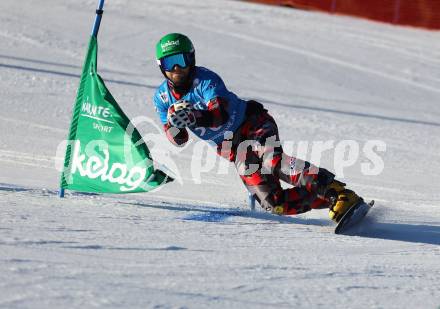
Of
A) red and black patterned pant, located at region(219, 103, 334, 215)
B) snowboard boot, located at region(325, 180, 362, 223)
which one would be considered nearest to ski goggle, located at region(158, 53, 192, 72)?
red and black patterned pant, located at region(219, 103, 334, 215)

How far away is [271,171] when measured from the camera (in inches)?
266

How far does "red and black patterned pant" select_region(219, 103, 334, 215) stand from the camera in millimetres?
6648

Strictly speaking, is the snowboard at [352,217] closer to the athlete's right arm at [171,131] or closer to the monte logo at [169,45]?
the athlete's right arm at [171,131]

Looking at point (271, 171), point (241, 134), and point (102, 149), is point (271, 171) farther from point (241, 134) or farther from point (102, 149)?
point (102, 149)

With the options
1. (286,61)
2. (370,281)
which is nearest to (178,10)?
(286,61)

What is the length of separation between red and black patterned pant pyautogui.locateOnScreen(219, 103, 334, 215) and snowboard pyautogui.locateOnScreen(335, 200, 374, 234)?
30cm

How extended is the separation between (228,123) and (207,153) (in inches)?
129

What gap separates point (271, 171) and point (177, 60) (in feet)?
3.86

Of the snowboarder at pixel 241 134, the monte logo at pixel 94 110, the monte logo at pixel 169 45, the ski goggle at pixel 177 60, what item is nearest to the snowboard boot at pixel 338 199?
the snowboarder at pixel 241 134

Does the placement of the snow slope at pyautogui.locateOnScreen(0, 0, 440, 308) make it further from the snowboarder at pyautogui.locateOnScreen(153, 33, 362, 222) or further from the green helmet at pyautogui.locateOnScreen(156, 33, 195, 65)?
the green helmet at pyautogui.locateOnScreen(156, 33, 195, 65)

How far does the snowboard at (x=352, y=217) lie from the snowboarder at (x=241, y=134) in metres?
0.05

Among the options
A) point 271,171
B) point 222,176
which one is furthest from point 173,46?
point 222,176

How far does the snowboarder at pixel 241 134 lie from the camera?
6.49 metres

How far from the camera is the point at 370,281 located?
503 centimetres
